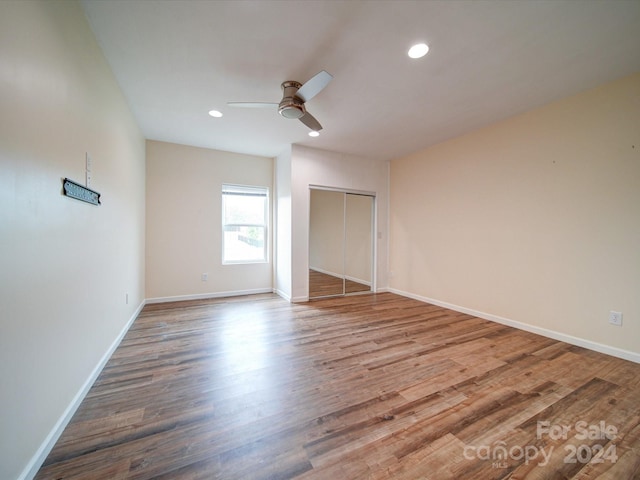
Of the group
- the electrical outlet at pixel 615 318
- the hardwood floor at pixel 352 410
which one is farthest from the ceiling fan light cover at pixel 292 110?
the electrical outlet at pixel 615 318

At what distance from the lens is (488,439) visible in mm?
1386

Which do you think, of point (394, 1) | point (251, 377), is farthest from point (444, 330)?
point (394, 1)

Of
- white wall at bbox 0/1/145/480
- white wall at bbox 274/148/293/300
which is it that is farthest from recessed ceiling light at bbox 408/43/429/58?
white wall at bbox 274/148/293/300

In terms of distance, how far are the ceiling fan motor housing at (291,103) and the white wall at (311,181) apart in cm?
171

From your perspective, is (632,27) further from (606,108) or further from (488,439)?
(488,439)

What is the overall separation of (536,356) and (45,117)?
4.21m

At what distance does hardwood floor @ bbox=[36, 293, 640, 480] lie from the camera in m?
1.23

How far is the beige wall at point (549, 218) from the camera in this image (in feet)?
7.66

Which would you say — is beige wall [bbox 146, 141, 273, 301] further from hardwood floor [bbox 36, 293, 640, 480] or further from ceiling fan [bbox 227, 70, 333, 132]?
ceiling fan [bbox 227, 70, 333, 132]

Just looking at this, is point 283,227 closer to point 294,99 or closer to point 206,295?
point 206,295

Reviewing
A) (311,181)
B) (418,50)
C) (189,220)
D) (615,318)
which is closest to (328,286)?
(311,181)

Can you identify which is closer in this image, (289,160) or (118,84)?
(118,84)

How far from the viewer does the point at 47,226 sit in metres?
1.28

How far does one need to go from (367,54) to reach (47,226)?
2.53m
